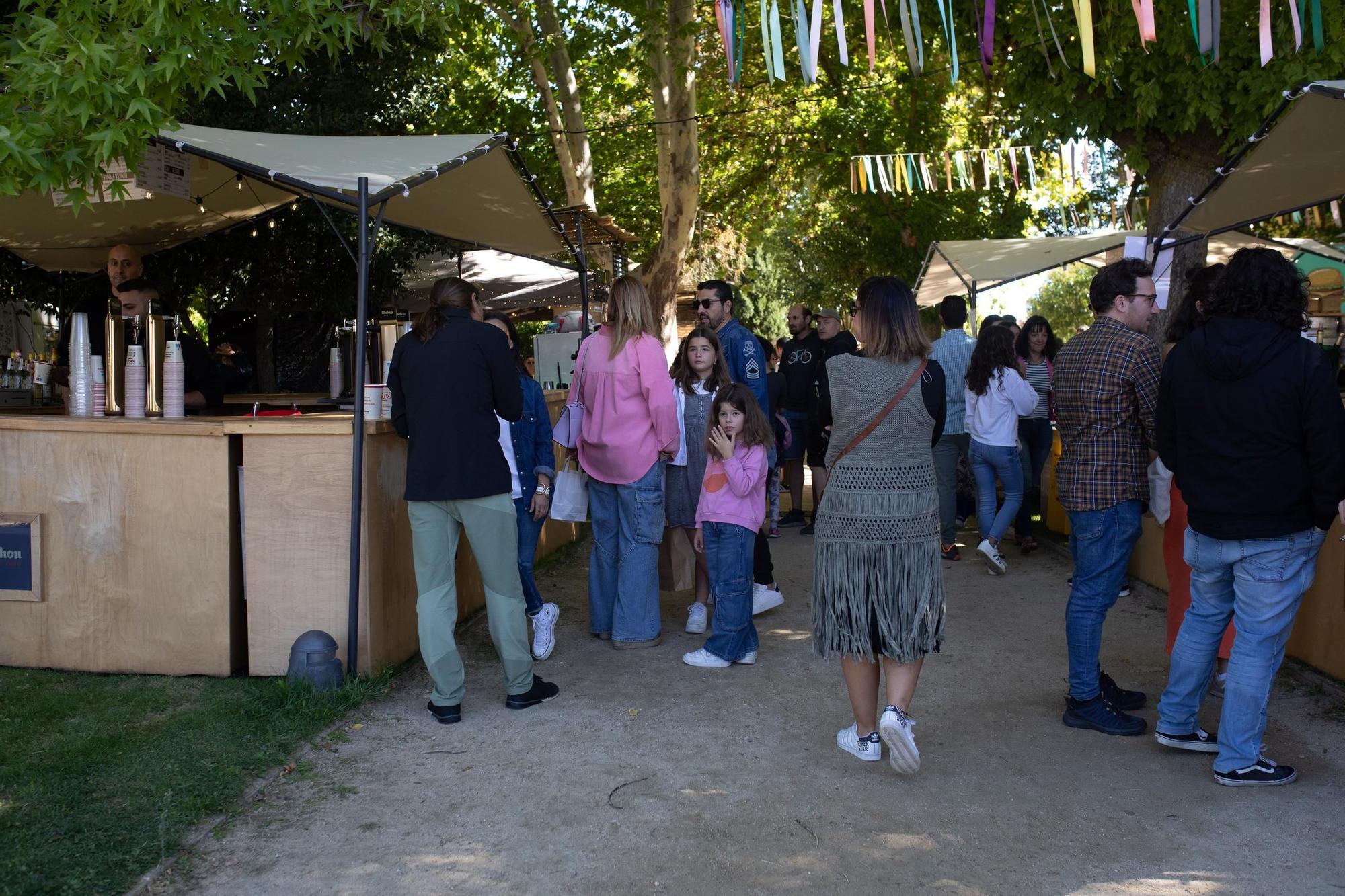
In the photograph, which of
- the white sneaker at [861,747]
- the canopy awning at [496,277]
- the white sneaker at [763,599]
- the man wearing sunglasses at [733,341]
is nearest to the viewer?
the white sneaker at [861,747]

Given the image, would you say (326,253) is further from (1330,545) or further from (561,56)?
(1330,545)

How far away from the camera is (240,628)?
222 inches

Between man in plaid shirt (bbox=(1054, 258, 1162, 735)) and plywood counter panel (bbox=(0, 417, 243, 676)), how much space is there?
373 centimetres

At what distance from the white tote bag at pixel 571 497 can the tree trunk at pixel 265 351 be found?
743 centimetres

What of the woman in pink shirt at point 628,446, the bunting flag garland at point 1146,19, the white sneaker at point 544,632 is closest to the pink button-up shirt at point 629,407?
the woman in pink shirt at point 628,446

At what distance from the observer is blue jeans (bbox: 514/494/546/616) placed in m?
6.30

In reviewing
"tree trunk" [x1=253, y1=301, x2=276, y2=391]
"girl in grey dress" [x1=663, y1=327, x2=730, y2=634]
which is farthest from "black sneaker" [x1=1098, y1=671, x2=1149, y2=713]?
"tree trunk" [x1=253, y1=301, x2=276, y2=391]

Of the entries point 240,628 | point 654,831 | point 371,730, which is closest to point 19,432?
point 240,628

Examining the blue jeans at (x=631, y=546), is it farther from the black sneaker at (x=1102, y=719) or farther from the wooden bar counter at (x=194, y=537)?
the black sneaker at (x=1102, y=719)

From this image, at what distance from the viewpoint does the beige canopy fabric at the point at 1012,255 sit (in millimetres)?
12094

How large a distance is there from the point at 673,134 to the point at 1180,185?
735 cm

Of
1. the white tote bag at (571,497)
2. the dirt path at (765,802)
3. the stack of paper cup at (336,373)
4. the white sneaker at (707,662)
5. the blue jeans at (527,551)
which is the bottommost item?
the dirt path at (765,802)

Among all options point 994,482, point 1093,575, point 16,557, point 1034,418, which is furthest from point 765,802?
point 1034,418

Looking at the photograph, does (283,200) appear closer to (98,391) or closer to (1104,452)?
(98,391)
